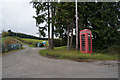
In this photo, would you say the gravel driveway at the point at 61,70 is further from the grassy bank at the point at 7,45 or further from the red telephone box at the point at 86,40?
the grassy bank at the point at 7,45

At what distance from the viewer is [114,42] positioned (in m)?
13.9

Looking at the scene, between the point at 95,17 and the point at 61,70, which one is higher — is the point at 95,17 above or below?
above

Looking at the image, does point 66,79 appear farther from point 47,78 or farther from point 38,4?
point 38,4

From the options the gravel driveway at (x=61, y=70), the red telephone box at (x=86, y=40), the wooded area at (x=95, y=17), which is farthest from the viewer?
the wooded area at (x=95, y=17)

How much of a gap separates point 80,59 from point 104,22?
28.9ft

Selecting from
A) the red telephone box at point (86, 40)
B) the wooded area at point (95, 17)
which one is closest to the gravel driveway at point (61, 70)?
the red telephone box at point (86, 40)

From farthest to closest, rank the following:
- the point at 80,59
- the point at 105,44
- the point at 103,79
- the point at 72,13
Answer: the point at 105,44 → the point at 72,13 → the point at 80,59 → the point at 103,79

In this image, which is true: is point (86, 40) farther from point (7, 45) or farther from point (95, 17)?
point (7, 45)

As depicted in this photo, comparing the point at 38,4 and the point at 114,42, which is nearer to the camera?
the point at 114,42

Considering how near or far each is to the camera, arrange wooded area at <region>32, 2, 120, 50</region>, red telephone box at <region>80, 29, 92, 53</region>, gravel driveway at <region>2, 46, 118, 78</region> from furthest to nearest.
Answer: wooded area at <region>32, 2, 120, 50</region>
red telephone box at <region>80, 29, 92, 53</region>
gravel driveway at <region>2, 46, 118, 78</region>

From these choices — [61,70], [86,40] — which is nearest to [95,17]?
[86,40]

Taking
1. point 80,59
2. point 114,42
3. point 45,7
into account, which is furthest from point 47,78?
point 45,7


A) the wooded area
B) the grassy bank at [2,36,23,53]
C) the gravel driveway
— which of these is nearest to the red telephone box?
the wooded area

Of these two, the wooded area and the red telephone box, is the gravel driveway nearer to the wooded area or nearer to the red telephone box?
the red telephone box
